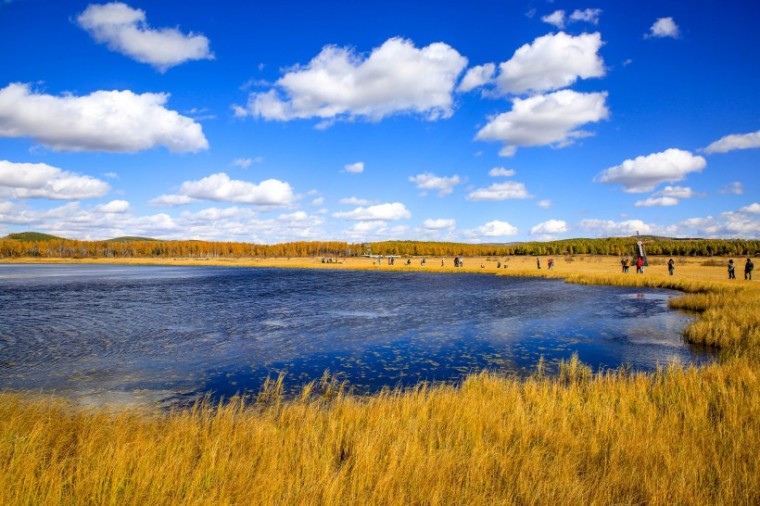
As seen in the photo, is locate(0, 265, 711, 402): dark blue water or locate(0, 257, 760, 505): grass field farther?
locate(0, 265, 711, 402): dark blue water

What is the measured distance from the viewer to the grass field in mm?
5703

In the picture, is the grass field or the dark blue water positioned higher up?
the grass field

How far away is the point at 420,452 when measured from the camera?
6.91 meters

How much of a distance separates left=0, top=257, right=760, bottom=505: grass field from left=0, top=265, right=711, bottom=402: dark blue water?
4.33 meters

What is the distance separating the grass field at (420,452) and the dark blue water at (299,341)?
4327 millimetres

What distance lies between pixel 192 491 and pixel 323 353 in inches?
510

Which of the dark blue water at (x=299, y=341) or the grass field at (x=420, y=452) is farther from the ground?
the grass field at (x=420, y=452)

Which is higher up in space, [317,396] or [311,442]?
[311,442]

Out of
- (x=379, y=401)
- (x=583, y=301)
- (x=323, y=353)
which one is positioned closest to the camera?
(x=379, y=401)

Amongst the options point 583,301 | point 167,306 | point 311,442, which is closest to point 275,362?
point 311,442

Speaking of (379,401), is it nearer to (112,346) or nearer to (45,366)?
(45,366)

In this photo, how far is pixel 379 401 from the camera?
9.99 meters

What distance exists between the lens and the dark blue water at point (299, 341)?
14508mm

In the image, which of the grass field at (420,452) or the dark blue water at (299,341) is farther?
the dark blue water at (299,341)
